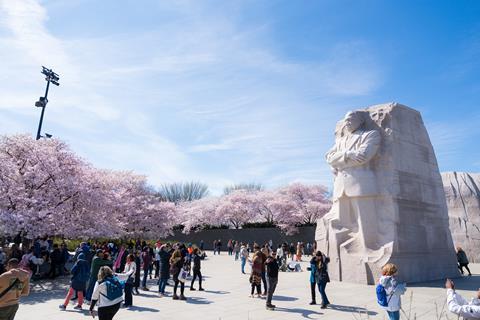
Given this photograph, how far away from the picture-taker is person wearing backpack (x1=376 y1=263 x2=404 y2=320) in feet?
17.4

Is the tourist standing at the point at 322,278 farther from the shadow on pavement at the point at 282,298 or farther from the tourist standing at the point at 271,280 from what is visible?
the shadow on pavement at the point at 282,298

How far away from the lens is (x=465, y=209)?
21.4 m

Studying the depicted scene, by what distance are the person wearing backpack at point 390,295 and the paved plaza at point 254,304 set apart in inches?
36.5

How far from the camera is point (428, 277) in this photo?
39.3 feet

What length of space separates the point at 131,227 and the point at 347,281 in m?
23.1

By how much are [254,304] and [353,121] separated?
761 cm

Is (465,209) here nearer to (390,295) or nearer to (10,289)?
(390,295)

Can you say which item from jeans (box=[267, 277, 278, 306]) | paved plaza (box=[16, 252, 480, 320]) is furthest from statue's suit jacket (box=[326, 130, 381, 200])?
jeans (box=[267, 277, 278, 306])

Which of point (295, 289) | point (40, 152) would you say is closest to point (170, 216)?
point (40, 152)

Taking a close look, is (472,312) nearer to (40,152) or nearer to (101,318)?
(101,318)

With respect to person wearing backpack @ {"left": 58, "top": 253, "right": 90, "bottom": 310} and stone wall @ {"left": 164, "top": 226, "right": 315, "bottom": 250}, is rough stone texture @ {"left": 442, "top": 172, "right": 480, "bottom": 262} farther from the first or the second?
person wearing backpack @ {"left": 58, "top": 253, "right": 90, "bottom": 310}

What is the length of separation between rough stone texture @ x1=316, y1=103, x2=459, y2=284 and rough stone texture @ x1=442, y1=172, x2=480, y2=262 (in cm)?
906

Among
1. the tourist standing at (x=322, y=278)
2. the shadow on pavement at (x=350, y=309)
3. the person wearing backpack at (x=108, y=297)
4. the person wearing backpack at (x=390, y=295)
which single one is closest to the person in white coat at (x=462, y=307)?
the person wearing backpack at (x=390, y=295)

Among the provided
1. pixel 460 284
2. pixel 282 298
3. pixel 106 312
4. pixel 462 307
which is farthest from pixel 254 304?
pixel 460 284
